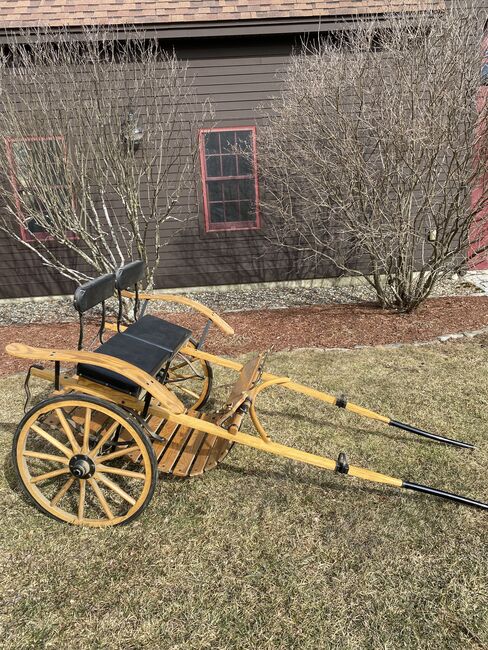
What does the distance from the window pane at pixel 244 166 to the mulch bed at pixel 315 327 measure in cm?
240

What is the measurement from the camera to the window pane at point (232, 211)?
25.1 feet

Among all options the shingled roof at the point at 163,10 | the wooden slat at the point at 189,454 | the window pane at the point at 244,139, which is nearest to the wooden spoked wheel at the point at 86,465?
the wooden slat at the point at 189,454

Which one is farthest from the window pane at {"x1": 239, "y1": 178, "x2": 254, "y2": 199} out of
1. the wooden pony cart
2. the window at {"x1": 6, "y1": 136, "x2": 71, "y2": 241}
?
the wooden pony cart

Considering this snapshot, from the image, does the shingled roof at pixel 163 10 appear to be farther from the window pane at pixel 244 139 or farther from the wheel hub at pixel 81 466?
the wheel hub at pixel 81 466

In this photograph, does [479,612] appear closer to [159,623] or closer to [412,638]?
[412,638]

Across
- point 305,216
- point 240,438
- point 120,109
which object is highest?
point 120,109

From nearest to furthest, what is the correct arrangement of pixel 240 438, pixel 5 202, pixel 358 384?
1. pixel 240 438
2. pixel 358 384
3. pixel 5 202

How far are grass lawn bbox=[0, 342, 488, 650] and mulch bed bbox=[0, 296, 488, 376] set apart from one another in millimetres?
1992

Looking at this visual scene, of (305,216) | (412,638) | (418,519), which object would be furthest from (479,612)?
(305,216)

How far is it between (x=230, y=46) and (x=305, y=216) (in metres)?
2.77

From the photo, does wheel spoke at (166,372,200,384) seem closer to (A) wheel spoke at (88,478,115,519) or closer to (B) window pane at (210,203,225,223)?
(A) wheel spoke at (88,478,115,519)

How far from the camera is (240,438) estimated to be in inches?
95.0

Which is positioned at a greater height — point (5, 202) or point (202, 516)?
point (5, 202)

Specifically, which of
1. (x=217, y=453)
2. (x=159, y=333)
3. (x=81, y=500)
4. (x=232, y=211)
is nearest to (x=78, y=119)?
(x=232, y=211)
